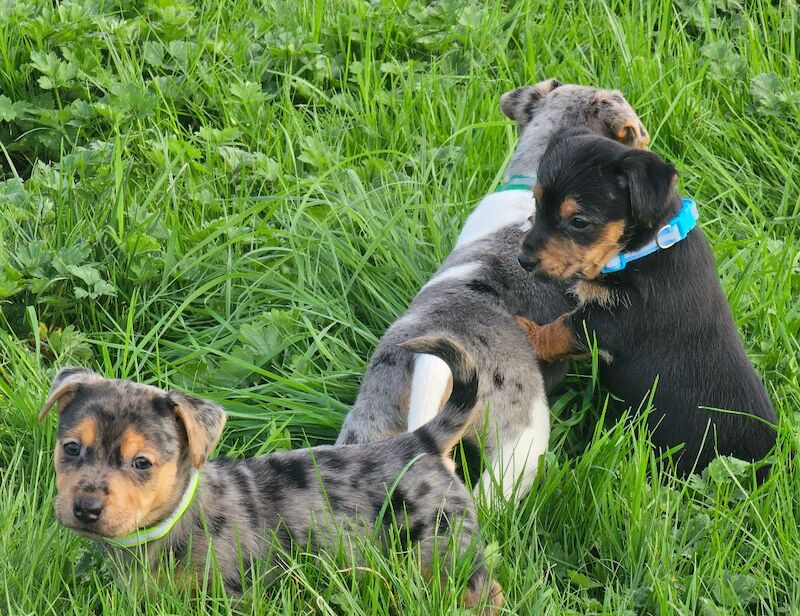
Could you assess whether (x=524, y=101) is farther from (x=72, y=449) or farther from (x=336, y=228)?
(x=72, y=449)

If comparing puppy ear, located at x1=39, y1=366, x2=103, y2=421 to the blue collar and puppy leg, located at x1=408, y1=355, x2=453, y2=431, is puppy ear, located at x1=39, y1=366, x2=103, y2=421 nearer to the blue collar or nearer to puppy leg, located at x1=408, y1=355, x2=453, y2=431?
puppy leg, located at x1=408, y1=355, x2=453, y2=431

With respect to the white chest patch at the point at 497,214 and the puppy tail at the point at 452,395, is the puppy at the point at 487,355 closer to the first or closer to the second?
the white chest patch at the point at 497,214

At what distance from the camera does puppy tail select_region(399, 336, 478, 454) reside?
4219 mm

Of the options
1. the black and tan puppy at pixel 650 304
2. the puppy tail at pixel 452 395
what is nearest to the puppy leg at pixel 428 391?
the puppy tail at pixel 452 395

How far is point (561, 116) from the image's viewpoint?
242 inches

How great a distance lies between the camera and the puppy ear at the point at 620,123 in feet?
19.5

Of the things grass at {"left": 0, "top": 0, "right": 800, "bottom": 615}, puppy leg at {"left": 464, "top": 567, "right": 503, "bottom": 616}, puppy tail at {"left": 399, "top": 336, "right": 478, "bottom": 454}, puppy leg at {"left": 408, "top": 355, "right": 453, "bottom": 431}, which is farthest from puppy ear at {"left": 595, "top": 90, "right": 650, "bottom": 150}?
puppy leg at {"left": 464, "top": 567, "right": 503, "bottom": 616}

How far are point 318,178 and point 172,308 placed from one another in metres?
1.07

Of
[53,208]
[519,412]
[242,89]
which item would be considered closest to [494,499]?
[519,412]

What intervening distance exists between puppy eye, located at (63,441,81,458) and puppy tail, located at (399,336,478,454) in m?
1.21

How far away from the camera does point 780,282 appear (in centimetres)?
593

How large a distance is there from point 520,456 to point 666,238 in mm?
1158

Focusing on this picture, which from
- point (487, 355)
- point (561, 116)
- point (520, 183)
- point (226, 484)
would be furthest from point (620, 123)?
point (226, 484)

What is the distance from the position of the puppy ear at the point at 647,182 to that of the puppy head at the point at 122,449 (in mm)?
1994
